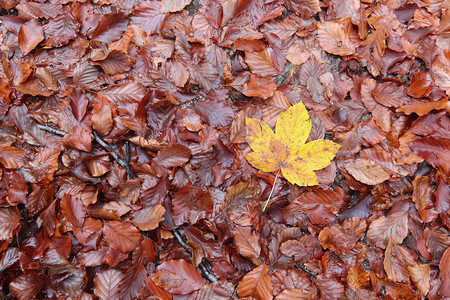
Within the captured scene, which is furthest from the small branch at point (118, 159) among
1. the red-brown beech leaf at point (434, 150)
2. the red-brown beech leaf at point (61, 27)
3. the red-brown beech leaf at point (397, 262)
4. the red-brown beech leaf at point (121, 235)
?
the red-brown beech leaf at point (434, 150)

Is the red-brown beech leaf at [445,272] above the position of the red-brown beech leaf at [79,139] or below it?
below

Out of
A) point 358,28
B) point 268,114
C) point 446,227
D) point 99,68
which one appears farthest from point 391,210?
point 99,68

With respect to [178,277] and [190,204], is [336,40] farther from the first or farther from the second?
[178,277]

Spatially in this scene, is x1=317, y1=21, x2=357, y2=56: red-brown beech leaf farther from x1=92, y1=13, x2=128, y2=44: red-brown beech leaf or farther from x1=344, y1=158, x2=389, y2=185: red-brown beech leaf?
x1=92, y1=13, x2=128, y2=44: red-brown beech leaf

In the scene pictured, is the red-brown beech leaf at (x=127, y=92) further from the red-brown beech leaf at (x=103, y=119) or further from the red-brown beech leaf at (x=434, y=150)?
the red-brown beech leaf at (x=434, y=150)

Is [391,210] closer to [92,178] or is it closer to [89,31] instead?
[92,178]

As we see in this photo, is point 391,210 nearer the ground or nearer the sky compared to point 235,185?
nearer the ground

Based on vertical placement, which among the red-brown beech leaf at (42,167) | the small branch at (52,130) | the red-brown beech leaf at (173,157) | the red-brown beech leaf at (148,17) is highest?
the red-brown beech leaf at (148,17)
